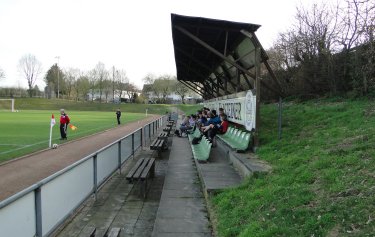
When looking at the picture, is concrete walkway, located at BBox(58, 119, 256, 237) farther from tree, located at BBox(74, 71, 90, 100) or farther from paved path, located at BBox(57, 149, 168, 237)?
tree, located at BBox(74, 71, 90, 100)

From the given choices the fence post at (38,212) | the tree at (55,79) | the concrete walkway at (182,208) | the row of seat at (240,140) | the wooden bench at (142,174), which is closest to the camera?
the fence post at (38,212)

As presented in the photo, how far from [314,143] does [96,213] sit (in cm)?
449

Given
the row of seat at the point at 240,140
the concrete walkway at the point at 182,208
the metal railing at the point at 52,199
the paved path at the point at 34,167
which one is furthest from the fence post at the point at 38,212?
the row of seat at the point at 240,140

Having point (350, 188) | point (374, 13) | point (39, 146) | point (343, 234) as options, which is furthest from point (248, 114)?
point (39, 146)

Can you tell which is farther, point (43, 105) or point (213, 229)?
point (43, 105)

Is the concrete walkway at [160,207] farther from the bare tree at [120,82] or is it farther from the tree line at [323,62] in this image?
the bare tree at [120,82]

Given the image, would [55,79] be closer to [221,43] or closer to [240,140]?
[221,43]

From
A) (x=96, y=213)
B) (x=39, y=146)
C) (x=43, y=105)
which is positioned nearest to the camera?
(x=96, y=213)

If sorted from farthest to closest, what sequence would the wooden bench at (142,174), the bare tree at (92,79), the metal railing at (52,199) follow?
A: 1. the bare tree at (92,79)
2. the wooden bench at (142,174)
3. the metal railing at (52,199)

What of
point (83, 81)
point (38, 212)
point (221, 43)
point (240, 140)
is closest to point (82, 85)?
point (83, 81)

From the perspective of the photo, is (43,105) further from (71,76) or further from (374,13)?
(374,13)

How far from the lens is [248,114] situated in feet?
36.0

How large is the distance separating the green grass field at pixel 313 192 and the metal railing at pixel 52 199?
2.16 meters

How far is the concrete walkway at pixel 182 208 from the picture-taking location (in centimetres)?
529
